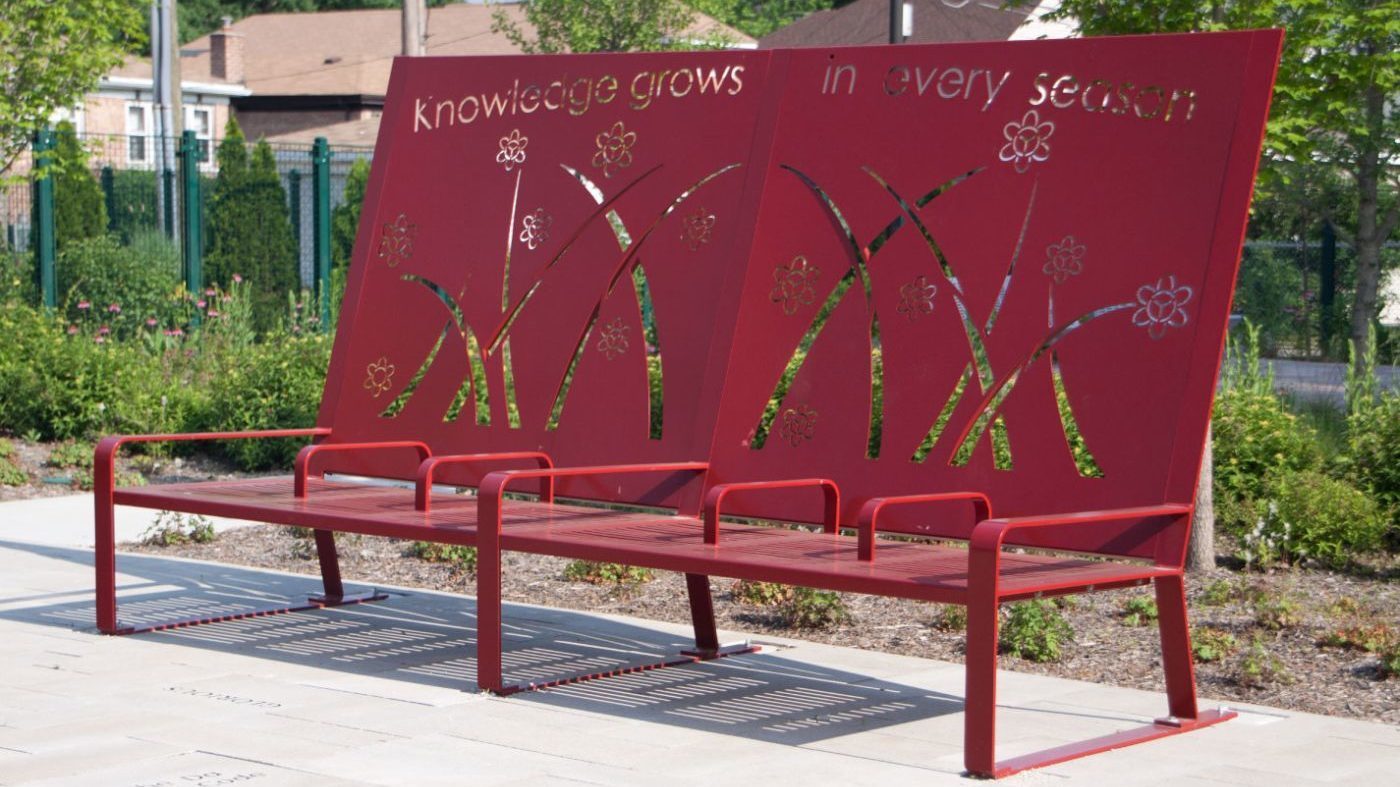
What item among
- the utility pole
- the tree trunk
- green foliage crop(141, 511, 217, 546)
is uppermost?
the utility pole

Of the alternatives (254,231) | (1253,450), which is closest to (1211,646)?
(1253,450)

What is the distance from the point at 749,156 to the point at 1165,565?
229 cm

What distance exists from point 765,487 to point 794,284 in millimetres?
967

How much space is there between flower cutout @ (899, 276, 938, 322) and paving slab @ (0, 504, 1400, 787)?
1.26m

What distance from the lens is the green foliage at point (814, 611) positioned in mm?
7297

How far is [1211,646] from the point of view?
6547 mm

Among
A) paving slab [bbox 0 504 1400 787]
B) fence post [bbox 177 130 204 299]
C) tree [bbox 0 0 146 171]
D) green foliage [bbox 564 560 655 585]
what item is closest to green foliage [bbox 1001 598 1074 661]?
paving slab [bbox 0 504 1400 787]

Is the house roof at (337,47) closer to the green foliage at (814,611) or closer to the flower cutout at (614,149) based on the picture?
the flower cutout at (614,149)

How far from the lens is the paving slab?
16.6 feet

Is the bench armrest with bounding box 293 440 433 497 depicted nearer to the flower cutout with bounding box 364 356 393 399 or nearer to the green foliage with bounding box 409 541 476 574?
the flower cutout with bounding box 364 356 393 399

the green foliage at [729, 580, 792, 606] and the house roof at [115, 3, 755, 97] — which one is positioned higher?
the house roof at [115, 3, 755, 97]

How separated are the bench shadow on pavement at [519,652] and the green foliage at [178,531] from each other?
0.72 metres

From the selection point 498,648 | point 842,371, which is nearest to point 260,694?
point 498,648

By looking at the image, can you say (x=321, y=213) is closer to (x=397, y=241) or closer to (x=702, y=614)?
(x=397, y=241)
